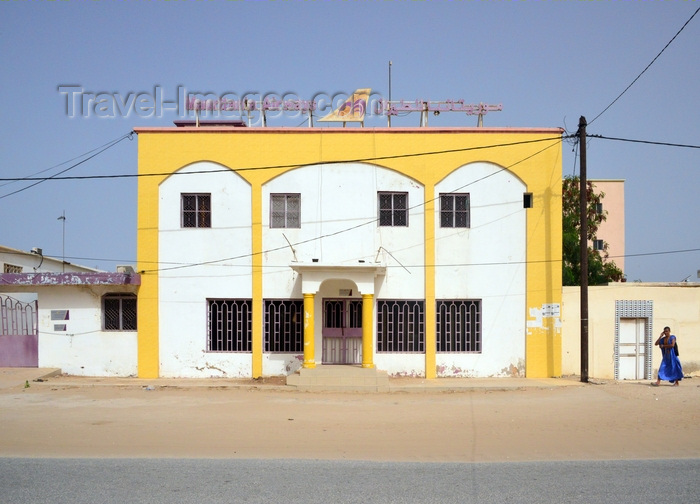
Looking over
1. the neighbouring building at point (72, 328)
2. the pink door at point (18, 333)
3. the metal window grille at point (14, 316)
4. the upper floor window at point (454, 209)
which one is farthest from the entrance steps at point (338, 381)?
the metal window grille at point (14, 316)

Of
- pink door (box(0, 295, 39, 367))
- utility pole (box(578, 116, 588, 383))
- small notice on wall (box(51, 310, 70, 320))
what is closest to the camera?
utility pole (box(578, 116, 588, 383))

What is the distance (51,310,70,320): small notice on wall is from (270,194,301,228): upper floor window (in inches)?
248

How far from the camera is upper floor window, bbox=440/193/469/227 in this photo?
1977cm

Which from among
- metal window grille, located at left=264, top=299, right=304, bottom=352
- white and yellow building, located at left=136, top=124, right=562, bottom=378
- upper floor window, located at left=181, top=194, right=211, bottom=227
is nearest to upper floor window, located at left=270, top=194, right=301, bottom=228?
white and yellow building, located at left=136, top=124, right=562, bottom=378

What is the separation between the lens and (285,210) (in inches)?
776

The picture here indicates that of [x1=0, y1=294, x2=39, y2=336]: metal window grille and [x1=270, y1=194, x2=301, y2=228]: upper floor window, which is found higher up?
[x1=270, y1=194, x2=301, y2=228]: upper floor window

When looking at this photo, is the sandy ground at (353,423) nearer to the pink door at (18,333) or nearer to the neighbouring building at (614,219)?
the pink door at (18,333)

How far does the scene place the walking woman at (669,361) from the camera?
17.7 metres

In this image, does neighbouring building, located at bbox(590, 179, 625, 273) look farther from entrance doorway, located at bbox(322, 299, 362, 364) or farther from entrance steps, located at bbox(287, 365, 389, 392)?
entrance steps, located at bbox(287, 365, 389, 392)

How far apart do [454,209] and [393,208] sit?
1.70 meters

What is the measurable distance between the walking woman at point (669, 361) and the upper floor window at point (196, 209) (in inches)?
485

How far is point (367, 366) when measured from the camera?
18.6 metres

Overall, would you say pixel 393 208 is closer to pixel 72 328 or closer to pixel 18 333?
pixel 72 328

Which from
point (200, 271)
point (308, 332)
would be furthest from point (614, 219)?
point (200, 271)
